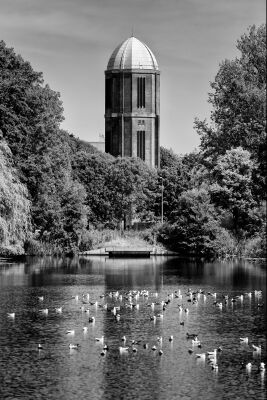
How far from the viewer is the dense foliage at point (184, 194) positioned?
319 feet

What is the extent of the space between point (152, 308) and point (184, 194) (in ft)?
189

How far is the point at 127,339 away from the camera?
51.6 metres

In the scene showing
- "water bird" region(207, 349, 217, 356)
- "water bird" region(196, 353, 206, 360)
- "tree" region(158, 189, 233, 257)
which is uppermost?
"tree" region(158, 189, 233, 257)

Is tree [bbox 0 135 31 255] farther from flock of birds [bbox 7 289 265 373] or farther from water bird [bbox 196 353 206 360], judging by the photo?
water bird [bbox 196 353 206 360]

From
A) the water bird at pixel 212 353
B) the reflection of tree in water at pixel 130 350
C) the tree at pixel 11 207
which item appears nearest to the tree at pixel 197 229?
the tree at pixel 11 207

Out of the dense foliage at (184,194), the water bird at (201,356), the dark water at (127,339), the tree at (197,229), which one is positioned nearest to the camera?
the dark water at (127,339)

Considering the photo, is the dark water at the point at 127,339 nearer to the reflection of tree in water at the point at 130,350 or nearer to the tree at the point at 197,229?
the reflection of tree in water at the point at 130,350

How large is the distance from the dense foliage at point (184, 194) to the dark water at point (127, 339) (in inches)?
678

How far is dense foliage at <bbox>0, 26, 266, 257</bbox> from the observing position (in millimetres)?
97250

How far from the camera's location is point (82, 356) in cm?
4762

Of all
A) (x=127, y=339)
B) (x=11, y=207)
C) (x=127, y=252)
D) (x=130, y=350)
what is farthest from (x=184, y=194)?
(x=130, y=350)

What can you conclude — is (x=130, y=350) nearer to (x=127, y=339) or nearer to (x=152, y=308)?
(x=127, y=339)

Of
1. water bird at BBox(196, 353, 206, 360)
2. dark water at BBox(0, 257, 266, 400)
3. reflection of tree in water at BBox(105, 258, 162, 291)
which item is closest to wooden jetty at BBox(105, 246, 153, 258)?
reflection of tree in water at BBox(105, 258, 162, 291)

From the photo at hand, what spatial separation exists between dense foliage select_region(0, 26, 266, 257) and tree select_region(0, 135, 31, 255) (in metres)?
0.08
